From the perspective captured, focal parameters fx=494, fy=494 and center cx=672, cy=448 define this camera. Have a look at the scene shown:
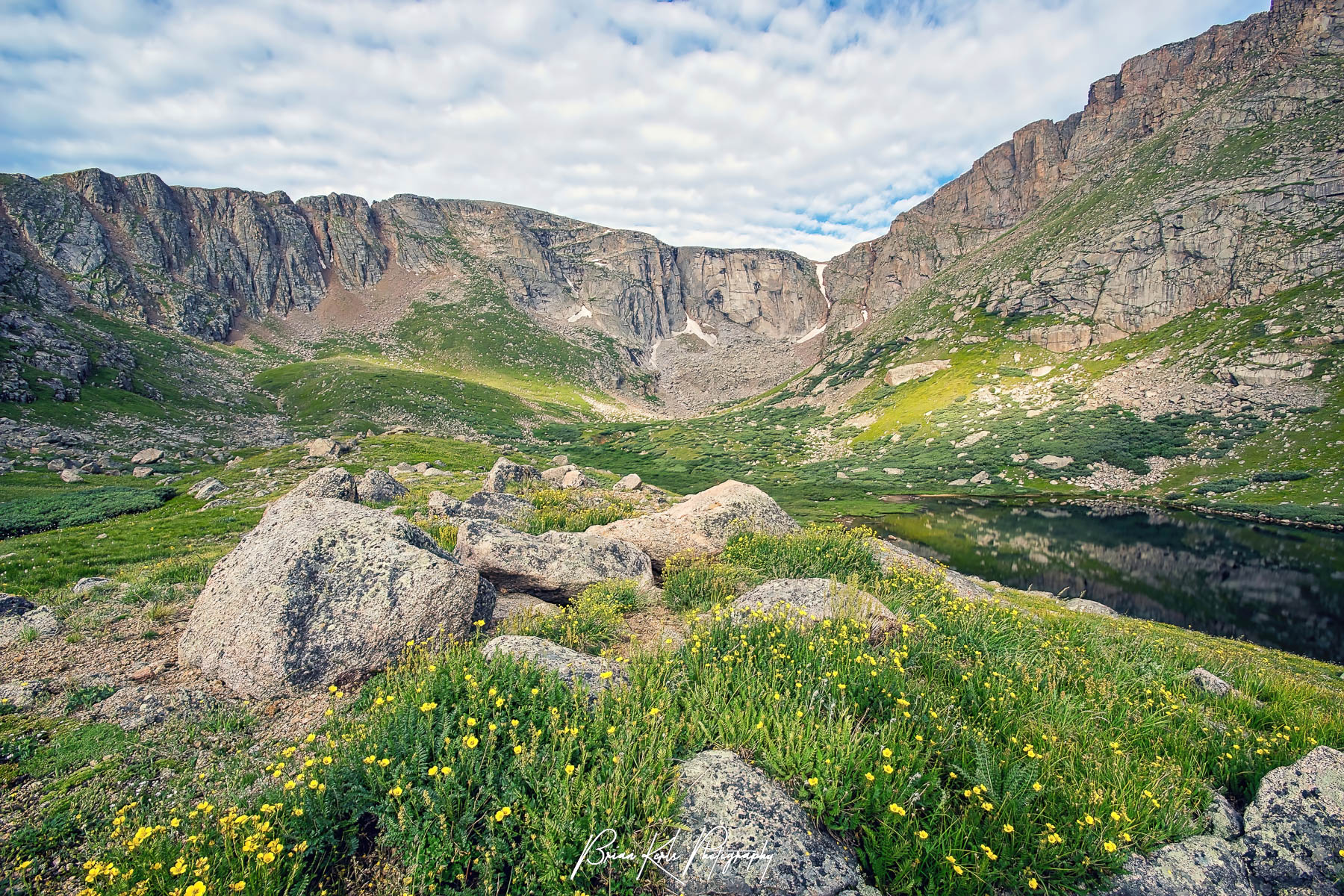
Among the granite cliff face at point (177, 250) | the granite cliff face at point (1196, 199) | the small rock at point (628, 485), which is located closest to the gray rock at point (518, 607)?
the small rock at point (628, 485)

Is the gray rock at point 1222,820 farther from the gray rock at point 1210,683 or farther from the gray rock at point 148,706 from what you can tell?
the gray rock at point 148,706

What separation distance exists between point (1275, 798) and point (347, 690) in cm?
1154

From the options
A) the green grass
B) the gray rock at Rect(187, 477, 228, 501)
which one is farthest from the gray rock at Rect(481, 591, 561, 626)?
the gray rock at Rect(187, 477, 228, 501)

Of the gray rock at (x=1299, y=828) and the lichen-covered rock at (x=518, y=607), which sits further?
the lichen-covered rock at (x=518, y=607)

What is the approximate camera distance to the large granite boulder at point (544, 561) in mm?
11406

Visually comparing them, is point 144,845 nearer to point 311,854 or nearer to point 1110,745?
point 311,854

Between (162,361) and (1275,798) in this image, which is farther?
(162,361)

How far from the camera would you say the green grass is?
4.04 meters

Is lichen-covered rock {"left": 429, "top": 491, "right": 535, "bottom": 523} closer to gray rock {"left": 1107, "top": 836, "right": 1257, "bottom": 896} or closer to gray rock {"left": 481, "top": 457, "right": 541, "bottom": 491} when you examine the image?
gray rock {"left": 481, "top": 457, "right": 541, "bottom": 491}

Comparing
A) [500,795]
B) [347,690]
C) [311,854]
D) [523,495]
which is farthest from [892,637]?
[523,495]

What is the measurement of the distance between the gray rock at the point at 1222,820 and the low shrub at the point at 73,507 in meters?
41.1

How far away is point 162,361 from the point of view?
87750 millimetres

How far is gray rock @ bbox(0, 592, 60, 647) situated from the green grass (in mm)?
6526

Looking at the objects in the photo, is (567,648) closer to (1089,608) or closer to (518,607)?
(518,607)
